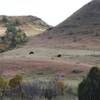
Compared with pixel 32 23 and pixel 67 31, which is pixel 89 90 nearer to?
pixel 67 31

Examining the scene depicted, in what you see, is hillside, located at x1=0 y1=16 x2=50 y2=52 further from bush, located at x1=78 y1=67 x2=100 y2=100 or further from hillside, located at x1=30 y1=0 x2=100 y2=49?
bush, located at x1=78 y1=67 x2=100 y2=100

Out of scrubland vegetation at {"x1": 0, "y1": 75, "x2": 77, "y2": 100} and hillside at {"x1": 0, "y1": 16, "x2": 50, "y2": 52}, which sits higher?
scrubland vegetation at {"x1": 0, "y1": 75, "x2": 77, "y2": 100}

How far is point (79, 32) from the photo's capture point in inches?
4469

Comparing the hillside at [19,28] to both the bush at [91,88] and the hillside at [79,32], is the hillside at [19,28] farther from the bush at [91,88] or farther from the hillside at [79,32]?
the bush at [91,88]

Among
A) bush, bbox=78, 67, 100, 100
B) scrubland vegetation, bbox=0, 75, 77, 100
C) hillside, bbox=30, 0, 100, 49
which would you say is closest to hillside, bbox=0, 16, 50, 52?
hillside, bbox=30, 0, 100, 49

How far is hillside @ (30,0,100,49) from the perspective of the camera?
10169 cm

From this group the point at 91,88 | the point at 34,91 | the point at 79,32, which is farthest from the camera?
the point at 79,32

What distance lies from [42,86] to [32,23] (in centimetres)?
15102

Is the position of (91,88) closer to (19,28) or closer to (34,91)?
(34,91)

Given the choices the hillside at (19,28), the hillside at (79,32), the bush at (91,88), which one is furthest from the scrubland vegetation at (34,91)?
the hillside at (19,28)

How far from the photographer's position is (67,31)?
116875 mm

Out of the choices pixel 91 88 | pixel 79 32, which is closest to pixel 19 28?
pixel 79 32

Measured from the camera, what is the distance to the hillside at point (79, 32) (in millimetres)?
101688

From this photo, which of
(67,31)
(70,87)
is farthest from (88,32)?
(70,87)
